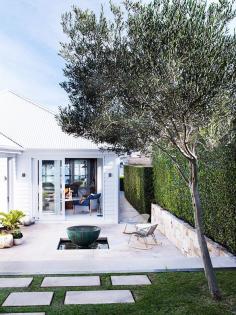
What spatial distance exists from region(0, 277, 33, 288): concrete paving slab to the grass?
143 millimetres

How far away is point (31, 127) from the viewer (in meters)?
22.0

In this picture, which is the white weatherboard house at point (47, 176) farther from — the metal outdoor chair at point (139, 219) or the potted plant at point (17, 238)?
the potted plant at point (17, 238)

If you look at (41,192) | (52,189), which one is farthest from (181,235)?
(41,192)

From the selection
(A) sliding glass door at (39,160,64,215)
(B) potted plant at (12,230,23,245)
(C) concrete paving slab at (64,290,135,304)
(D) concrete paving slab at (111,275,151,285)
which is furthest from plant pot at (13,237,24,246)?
(C) concrete paving slab at (64,290,135,304)

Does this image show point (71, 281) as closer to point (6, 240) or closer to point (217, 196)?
point (217, 196)

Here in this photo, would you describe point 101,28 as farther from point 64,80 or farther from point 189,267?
point 189,267

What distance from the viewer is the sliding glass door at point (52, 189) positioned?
19.9m

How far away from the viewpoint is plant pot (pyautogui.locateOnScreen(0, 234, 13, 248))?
13.8m

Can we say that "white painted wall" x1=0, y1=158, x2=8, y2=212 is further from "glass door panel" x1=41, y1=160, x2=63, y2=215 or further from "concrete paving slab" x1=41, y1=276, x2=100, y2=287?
"concrete paving slab" x1=41, y1=276, x2=100, y2=287

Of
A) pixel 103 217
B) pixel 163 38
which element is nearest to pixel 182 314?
pixel 163 38

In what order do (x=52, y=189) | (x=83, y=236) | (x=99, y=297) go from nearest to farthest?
(x=99, y=297) → (x=83, y=236) → (x=52, y=189)

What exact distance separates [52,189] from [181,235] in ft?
27.7

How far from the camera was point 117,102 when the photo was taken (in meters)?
7.69

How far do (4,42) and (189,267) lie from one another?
9.57 meters
